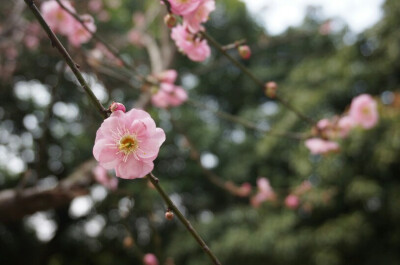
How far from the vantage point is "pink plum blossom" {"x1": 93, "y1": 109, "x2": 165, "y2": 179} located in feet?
1.69

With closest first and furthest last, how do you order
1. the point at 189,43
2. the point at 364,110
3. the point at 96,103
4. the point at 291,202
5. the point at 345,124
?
the point at 96,103 < the point at 189,43 < the point at 345,124 < the point at 364,110 < the point at 291,202

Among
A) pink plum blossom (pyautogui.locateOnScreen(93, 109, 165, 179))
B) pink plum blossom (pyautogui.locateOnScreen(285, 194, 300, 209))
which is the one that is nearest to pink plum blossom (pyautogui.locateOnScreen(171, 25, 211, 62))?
pink plum blossom (pyautogui.locateOnScreen(93, 109, 165, 179))

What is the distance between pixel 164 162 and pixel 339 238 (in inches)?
124

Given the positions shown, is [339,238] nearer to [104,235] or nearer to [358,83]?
[358,83]

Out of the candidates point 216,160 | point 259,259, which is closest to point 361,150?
point 259,259

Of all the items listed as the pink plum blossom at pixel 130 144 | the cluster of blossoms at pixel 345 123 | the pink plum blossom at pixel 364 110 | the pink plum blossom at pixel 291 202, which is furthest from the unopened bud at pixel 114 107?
the pink plum blossom at pixel 291 202

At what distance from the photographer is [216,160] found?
560cm

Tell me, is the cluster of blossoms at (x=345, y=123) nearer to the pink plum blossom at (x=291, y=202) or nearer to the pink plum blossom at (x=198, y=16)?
the pink plum blossom at (x=198, y=16)

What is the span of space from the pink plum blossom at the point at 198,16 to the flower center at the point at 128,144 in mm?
306

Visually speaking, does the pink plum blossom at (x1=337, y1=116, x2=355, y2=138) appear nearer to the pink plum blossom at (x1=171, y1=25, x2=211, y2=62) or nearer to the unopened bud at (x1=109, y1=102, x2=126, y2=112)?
the pink plum blossom at (x1=171, y1=25, x2=211, y2=62)

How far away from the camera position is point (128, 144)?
55 cm

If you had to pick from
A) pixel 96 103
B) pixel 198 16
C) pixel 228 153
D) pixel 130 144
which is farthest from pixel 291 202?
pixel 228 153

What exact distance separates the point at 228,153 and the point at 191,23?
4.87 meters

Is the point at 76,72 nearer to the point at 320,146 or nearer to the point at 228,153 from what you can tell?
the point at 320,146
